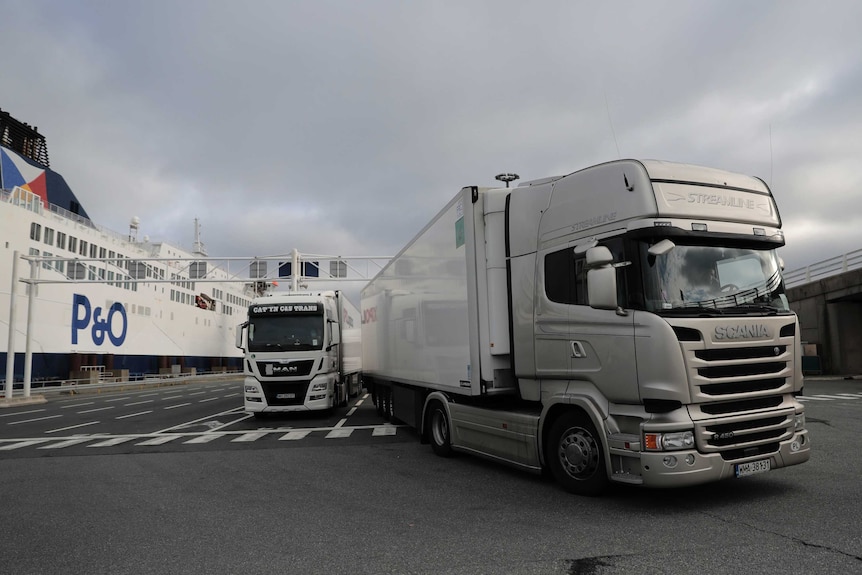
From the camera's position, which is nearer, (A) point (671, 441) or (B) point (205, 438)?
(A) point (671, 441)

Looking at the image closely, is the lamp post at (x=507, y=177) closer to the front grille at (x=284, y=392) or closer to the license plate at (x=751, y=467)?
the license plate at (x=751, y=467)

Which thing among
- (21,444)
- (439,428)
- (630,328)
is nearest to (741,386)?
(630,328)

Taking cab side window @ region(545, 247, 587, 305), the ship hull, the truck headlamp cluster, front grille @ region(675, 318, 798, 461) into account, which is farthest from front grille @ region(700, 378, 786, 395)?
the ship hull

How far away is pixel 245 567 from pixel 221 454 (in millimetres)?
5969

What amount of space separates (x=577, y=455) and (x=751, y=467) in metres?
1.55

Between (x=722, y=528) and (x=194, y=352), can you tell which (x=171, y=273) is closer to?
(x=194, y=352)

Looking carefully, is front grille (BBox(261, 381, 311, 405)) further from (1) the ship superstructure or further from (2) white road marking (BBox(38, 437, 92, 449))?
(1) the ship superstructure

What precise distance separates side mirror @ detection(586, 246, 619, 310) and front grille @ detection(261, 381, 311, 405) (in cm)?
1053

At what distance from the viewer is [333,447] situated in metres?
10.1

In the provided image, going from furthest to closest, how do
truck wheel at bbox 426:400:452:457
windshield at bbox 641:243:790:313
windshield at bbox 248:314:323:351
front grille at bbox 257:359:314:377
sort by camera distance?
1. windshield at bbox 248:314:323:351
2. front grille at bbox 257:359:314:377
3. truck wheel at bbox 426:400:452:457
4. windshield at bbox 641:243:790:313

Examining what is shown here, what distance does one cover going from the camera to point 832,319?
87.2ft

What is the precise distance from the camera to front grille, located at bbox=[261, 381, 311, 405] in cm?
1439

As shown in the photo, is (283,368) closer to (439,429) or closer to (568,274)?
(439,429)

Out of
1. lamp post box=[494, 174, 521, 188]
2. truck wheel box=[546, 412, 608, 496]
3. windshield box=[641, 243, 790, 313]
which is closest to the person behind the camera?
windshield box=[641, 243, 790, 313]
